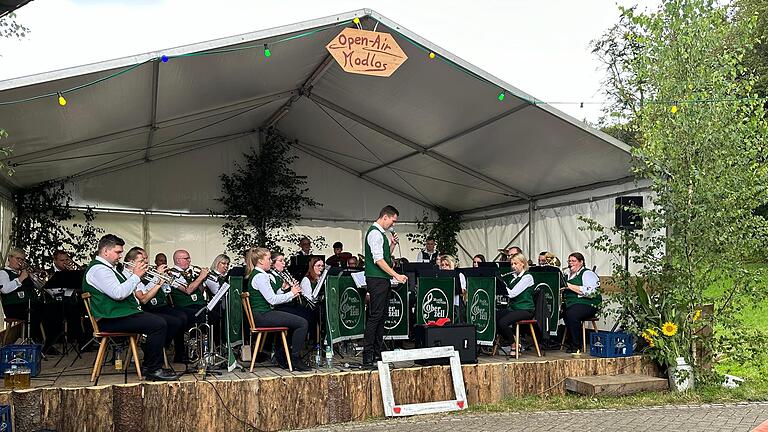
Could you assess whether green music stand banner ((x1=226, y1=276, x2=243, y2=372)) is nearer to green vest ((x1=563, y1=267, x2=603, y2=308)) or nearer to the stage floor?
the stage floor

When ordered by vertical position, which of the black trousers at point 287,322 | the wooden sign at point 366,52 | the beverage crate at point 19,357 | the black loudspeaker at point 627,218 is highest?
the wooden sign at point 366,52

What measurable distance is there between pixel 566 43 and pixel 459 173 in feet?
48.1

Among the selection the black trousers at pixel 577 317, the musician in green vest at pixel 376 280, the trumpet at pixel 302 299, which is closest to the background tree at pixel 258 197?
the trumpet at pixel 302 299

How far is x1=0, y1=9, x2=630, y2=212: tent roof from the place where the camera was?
710 cm

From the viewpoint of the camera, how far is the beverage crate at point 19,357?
6.03 metres

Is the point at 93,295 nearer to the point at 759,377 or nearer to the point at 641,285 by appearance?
the point at 641,285

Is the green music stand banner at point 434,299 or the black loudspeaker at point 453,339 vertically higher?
the green music stand banner at point 434,299

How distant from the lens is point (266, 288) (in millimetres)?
6512

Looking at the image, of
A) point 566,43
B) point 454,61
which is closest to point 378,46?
point 454,61

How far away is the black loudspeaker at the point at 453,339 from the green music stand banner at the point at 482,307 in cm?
66

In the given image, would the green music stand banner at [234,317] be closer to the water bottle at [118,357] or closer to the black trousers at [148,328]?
the black trousers at [148,328]

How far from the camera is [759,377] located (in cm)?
785

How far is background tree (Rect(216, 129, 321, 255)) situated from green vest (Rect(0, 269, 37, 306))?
6014mm

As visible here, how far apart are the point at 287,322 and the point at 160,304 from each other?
1.63 m
